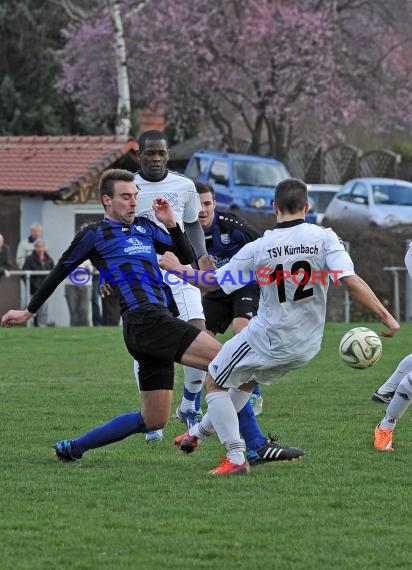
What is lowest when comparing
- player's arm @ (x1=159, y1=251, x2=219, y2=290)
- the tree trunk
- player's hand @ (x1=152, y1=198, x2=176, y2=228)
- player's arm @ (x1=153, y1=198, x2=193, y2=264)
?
player's arm @ (x1=159, y1=251, x2=219, y2=290)

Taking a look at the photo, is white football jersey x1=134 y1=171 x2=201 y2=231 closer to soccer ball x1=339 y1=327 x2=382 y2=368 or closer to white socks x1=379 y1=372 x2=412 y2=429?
soccer ball x1=339 y1=327 x2=382 y2=368

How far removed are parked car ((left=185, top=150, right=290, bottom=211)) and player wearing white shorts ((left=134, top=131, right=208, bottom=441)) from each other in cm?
2033

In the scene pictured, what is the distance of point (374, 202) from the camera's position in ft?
103

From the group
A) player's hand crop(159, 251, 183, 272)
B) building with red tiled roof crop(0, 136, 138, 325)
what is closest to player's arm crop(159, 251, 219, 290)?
player's hand crop(159, 251, 183, 272)

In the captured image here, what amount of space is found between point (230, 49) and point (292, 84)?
2.16 m

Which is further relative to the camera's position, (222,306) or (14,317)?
(222,306)

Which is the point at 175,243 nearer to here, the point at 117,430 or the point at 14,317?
the point at 14,317

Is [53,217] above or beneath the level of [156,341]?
above

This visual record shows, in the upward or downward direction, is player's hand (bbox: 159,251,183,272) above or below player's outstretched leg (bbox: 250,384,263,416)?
above

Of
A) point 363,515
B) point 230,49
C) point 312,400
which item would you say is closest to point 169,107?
point 230,49

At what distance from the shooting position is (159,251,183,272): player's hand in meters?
8.07

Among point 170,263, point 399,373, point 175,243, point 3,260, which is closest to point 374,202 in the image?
point 3,260

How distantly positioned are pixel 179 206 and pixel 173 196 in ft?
0.32

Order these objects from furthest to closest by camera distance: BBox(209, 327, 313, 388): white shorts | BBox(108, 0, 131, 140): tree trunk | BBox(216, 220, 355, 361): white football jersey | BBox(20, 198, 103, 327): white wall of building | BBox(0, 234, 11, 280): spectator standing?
1. BBox(108, 0, 131, 140): tree trunk
2. BBox(20, 198, 103, 327): white wall of building
3. BBox(0, 234, 11, 280): spectator standing
4. BBox(209, 327, 313, 388): white shorts
5. BBox(216, 220, 355, 361): white football jersey
